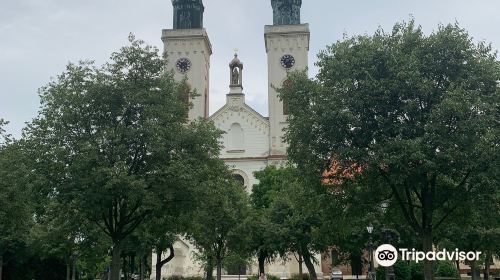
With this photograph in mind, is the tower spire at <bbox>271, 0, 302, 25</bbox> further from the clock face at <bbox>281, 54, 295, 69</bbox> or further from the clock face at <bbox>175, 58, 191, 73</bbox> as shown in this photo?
the clock face at <bbox>175, 58, 191, 73</bbox>

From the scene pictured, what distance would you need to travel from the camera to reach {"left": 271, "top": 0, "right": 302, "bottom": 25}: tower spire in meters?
62.9

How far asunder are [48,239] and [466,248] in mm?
24990

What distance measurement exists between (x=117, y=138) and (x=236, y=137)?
130ft

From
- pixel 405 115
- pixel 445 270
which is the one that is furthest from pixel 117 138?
pixel 445 270

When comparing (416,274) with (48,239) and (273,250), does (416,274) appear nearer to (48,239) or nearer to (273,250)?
(273,250)

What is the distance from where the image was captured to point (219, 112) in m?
59.9

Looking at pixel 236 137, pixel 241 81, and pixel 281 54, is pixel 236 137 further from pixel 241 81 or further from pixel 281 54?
pixel 281 54

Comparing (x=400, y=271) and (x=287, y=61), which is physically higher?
(x=287, y=61)

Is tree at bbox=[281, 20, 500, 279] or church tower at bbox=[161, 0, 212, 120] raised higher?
church tower at bbox=[161, 0, 212, 120]

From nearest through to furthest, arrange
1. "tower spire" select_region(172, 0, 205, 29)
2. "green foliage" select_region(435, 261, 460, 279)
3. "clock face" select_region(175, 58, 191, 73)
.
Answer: "green foliage" select_region(435, 261, 460, 279), "clock face" select_region(175, 58, 191, 73), "tower spire" select_region(172, 0, 205, 29)

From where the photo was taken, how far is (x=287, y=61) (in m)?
59.7

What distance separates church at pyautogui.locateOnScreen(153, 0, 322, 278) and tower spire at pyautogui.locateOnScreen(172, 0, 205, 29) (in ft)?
0.41

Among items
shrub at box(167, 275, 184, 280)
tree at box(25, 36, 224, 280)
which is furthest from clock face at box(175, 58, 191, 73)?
tree at box(25, 36, 224, 280)

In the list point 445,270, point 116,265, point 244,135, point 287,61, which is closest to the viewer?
point 116,265
